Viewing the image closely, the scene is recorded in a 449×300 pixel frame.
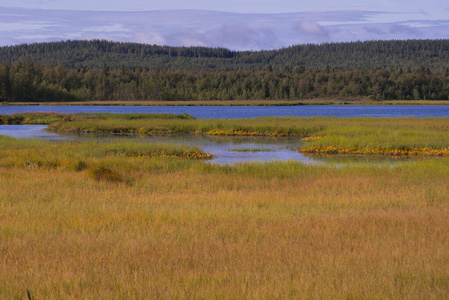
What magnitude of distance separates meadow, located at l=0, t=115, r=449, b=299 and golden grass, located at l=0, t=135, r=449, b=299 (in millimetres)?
30

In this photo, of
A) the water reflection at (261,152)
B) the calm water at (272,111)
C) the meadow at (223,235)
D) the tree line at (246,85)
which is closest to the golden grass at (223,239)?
the meadow at (223,235)

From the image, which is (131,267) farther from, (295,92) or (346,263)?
(295,92)

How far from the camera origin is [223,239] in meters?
9.34

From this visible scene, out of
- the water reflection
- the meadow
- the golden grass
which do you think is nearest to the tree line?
the water reflection

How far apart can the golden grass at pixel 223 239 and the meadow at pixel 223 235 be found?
0.03 m

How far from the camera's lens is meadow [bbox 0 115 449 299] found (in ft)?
22.1

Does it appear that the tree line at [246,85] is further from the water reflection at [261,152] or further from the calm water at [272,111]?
the water reflection at [261,152]

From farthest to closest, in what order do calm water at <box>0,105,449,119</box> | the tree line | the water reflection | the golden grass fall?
1. the tree line
2. calm water at <box>0,105,449,119</box>
3. the water reflection
4. the golden grass

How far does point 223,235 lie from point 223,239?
23 cm

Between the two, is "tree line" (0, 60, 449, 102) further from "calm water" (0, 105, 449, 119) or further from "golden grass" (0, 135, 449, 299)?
"golden grass" (0, 135, 449, 299)

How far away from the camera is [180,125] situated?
5188cm

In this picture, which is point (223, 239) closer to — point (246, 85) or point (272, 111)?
point (272, 111)

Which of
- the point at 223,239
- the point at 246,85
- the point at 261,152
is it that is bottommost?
the point at 261,152

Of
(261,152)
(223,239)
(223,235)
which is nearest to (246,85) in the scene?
(261,152)
